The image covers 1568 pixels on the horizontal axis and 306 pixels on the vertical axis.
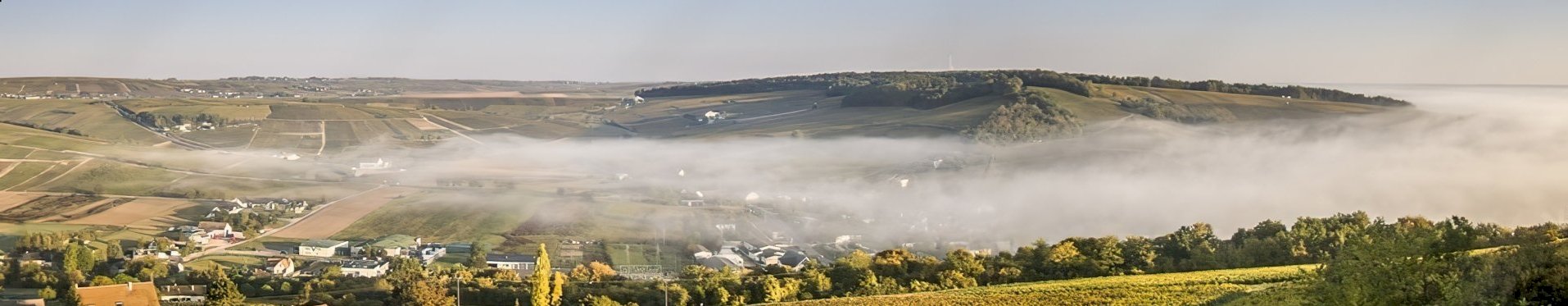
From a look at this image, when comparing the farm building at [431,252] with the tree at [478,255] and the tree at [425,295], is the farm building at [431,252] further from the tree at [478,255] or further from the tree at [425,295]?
the tree at [425,295]

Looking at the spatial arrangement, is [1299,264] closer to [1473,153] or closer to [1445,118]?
[1473,153]

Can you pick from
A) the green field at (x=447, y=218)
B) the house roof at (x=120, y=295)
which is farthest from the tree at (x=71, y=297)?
the green field at (x=447, y=218)

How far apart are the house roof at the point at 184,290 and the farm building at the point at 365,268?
383cm

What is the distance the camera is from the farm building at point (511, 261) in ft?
122

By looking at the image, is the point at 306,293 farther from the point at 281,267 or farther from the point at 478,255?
the point at 478,255

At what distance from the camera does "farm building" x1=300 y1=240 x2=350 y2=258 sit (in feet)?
133

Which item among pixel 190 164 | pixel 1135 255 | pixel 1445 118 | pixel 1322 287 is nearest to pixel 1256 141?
pixel 1445 118

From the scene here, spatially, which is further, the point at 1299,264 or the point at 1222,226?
the point at 1222,226

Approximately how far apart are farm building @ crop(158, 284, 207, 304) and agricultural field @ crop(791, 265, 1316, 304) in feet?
56.4

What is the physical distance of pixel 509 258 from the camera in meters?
39.2

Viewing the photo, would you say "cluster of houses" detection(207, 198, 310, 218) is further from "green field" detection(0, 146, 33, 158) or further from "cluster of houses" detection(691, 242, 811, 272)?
"cluster of houses" detection(691, 242, 811, 272)

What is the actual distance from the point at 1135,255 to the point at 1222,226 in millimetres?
7774

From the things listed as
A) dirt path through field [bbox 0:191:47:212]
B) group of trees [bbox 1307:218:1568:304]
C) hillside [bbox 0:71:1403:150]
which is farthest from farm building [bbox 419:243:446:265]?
group of trees [bbox 1307:218:1568:304]

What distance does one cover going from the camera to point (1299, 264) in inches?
1036
